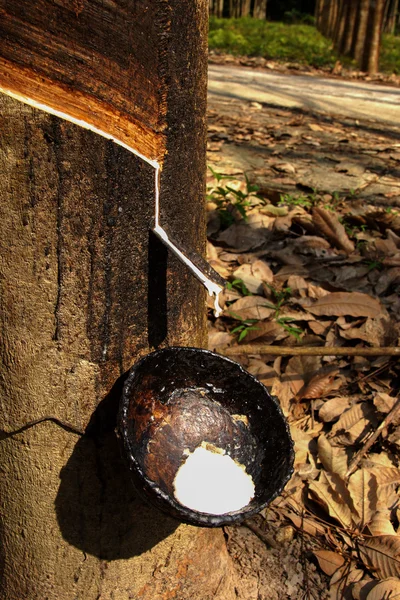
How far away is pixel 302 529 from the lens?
205 centimetres

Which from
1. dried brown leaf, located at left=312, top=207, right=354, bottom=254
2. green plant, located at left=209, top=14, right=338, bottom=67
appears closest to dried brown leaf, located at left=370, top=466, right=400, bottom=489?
dried brown leaf, located at left=312, top=207, right=354, bottom=254

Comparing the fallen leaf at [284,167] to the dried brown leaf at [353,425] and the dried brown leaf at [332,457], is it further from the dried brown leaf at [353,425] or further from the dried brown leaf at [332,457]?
the dried brown leaf at [332,457]

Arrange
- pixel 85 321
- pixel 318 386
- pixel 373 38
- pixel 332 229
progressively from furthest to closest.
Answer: pixel 373 38 → pixel 332 229 → pixel 318 386 → pixel 85 321

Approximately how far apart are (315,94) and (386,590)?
279 inches

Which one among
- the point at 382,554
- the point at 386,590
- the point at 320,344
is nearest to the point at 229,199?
the point at 320,344

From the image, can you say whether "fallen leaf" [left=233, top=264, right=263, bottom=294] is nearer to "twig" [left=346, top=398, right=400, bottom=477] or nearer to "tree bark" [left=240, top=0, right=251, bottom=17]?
"twig" [left=346, top=398, right=400, bottom=477]

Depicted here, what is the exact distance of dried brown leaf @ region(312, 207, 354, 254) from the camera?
325cm

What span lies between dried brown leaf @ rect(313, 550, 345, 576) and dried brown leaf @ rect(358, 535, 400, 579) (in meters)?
0.07

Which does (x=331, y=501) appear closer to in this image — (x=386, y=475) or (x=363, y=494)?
(x=363, y=494)

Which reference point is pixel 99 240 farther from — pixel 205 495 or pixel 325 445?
pixel 325 445

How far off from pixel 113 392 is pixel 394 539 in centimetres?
106

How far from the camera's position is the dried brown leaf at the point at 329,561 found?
1.93 metres

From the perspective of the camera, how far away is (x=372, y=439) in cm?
222

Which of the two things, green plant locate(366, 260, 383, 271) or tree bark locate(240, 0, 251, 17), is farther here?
tree bark locate(240, 0, 251, 17)
